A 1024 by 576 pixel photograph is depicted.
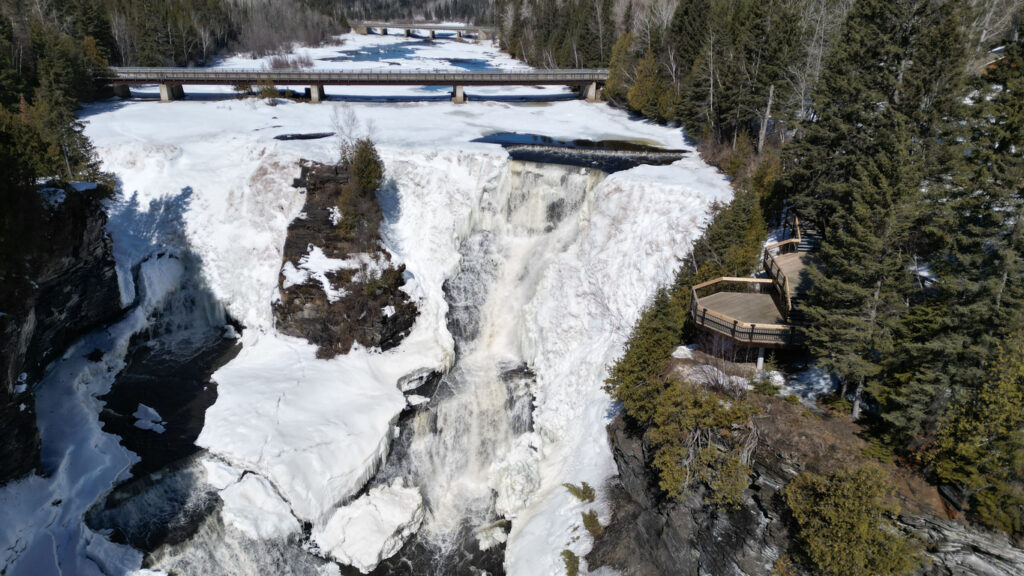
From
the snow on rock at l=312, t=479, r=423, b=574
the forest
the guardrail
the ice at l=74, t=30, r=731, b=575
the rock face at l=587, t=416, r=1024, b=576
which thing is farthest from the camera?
the guardrail

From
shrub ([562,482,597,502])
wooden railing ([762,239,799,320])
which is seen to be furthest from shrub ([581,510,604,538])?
wooden railing ([762,239,799,320])

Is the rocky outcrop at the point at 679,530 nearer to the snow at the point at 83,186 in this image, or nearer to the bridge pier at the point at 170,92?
the snow at the point at 83,186

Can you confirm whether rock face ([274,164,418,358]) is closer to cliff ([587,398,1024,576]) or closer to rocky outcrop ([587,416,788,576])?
rocky outcrop ([587,416,788,576])

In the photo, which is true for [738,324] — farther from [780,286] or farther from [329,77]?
[329,77]

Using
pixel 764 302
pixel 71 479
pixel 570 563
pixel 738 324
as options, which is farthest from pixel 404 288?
pixel 764 302

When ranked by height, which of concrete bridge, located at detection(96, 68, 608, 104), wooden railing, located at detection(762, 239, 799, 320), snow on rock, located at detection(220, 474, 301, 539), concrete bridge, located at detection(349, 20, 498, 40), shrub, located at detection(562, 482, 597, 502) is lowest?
snow on rock, located at detection(220, 474, 301, 539)

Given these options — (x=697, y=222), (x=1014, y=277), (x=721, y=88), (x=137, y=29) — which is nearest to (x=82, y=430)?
(x=697, y=222)

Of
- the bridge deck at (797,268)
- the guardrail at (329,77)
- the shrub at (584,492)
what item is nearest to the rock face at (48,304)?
the shrub at (584,492)
